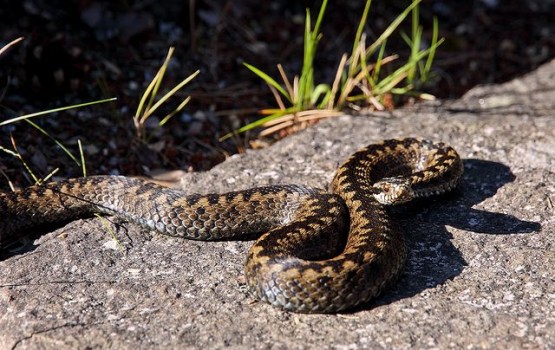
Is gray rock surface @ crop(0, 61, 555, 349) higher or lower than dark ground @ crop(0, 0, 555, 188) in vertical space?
higher

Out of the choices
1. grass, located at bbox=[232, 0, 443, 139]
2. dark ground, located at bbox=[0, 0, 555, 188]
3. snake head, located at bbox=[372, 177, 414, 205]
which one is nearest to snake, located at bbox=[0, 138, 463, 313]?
snake head, located at bbox=[372, 177, 414, 205]

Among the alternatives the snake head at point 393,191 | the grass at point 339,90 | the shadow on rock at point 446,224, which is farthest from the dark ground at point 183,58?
the shadow on rock at point 446,224

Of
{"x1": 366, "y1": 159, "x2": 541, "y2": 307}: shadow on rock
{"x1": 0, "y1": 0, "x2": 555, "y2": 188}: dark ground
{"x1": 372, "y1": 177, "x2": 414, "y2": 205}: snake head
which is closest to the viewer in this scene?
A: {"x1": 366, "y1": 159, "x2": 541, "y2": 307}: shadow on rock

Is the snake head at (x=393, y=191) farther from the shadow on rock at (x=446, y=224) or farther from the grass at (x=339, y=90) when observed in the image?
the grass at (x=339, y=90)

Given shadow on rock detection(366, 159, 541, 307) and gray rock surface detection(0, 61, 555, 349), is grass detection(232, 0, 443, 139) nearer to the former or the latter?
gray rock surface detection(0, 61, 555, 349)

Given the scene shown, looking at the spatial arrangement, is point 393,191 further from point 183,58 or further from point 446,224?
point 183,58

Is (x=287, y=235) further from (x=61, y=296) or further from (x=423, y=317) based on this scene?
(x=61, y=296)

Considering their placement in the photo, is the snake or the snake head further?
the snake head
